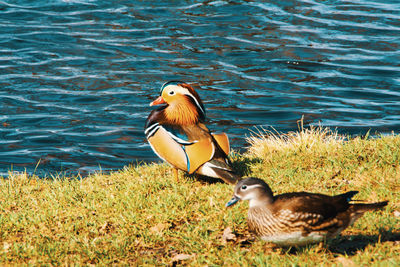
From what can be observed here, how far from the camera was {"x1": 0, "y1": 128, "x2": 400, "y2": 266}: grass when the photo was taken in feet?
16.6

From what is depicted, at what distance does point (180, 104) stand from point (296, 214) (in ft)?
9.69

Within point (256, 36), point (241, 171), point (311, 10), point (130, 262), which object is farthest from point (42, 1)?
point (130, 262)

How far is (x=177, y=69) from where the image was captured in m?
17.0

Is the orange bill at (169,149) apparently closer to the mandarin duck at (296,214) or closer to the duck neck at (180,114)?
the duck neck at (180,114)

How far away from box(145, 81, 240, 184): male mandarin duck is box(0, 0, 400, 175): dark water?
4079mm

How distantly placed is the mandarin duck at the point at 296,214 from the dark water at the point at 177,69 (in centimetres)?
648

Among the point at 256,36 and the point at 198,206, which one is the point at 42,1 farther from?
the point at 198,206

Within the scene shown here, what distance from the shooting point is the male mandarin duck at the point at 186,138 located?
6656 mm

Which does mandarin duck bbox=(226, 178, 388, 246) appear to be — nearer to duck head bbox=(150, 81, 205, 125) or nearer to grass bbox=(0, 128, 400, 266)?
grass bbox=(0, 128, 400, 266)

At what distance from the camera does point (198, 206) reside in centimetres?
602

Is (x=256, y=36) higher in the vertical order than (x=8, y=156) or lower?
higher

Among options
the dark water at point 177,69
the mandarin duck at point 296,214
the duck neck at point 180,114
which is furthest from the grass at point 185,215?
the dark water at point 177,69

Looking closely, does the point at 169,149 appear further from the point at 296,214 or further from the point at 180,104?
the point at 296,214

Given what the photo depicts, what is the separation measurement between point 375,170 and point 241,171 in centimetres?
169
